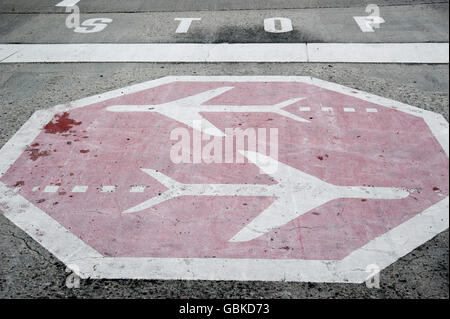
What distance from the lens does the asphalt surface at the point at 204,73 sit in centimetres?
446

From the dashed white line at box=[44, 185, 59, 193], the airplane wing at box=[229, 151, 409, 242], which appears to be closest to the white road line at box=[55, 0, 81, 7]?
the dashed white line at box=[44, 185, 59, 193]

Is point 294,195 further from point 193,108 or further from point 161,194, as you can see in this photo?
point 193,108

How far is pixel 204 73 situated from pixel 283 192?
3.79 meters

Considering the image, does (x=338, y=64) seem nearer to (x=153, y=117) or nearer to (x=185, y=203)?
(x=153, y=117)

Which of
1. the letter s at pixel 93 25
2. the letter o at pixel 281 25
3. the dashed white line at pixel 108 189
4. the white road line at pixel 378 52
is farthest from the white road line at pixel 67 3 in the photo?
the dashed white line at pixel 108 189

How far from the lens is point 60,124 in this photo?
7.28 meters

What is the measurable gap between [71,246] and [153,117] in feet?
9.35

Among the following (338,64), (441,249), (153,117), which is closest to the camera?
(441,249)

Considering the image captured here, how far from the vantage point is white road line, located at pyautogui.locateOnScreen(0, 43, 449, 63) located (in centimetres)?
910

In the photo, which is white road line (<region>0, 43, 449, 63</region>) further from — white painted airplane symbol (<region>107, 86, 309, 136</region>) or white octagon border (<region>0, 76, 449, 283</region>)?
white octagon border (<region>0, 76, 449, 283</region>)

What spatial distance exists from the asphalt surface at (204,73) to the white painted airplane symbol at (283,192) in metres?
0.89

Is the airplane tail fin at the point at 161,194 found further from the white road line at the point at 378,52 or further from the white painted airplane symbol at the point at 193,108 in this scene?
the white road line at the point at 378,52

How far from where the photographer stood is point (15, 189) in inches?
234
